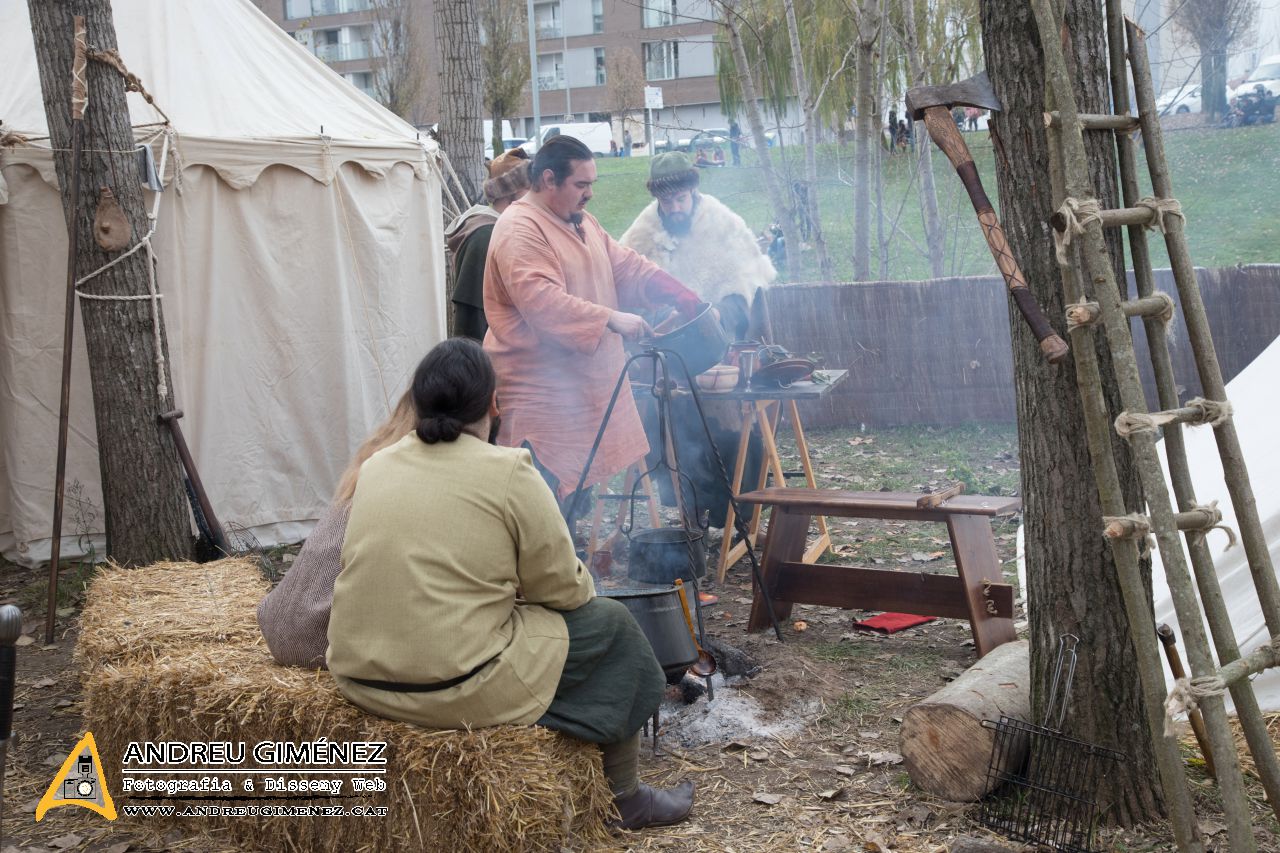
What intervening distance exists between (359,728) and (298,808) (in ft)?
1.23

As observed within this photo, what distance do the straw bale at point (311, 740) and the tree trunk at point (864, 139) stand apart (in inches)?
274

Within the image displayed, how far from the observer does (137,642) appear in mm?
3498

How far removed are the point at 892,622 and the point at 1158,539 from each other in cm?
244

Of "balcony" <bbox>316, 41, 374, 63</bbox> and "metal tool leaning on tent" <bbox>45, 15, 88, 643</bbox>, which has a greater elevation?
"balcony" <bbox>316, 41, 374, 63</bbox>

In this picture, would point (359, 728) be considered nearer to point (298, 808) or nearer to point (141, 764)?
point (298, 808)

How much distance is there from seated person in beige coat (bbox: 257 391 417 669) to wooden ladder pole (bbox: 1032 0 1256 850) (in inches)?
69.9

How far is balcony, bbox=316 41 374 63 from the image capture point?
4650cm

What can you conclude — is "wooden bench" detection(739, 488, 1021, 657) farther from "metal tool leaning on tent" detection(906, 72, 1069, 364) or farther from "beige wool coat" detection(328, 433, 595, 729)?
"beige wool coat" detection(328, 433, 595, 729)

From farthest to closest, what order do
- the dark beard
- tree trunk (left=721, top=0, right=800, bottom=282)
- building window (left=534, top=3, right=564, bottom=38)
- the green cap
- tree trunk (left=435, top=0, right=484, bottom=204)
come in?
building window (left=534, top=3, right=564, bottom=38) → tree trunk (left=721, top=0, right=800, bottom=282) → tree trunk (left=435, top=0, right=484, bottom=204) → the dark beard → the green cap

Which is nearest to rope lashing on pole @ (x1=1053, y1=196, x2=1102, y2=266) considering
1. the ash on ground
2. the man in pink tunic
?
the ash on ground

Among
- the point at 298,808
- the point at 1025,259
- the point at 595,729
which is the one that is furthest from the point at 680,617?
the point at 1025,259

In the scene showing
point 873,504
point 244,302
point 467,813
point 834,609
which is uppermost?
point 244,302

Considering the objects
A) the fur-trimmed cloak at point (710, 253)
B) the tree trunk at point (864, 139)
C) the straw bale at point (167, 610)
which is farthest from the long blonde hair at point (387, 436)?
the tree trunk at point (864, 139)

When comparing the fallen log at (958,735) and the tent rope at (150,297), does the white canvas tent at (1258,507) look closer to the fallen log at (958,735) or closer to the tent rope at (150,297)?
the fallen log at (958,735)
